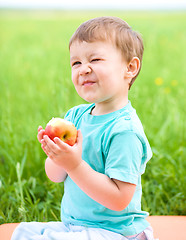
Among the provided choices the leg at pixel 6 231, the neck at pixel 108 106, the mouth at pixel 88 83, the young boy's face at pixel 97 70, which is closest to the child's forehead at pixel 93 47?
the young boy's face at pixel 97 70

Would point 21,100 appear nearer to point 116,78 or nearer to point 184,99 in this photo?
point 184,99

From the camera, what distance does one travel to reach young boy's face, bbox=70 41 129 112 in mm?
1333

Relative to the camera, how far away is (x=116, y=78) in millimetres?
1363

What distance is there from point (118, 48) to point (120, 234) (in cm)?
68

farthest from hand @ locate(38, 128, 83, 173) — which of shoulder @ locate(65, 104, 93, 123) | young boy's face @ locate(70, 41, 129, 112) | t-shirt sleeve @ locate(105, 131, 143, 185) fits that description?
shoulder @ locate(65, 104, 93, 123)

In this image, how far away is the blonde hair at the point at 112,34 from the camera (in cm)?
134

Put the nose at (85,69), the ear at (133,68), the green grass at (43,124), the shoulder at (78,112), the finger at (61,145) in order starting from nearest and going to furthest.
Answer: the finger at (61,145)
the nose at (85,69)
the ear at (133,68)
the shoulder at (78,112)
the green grass at (43,124)

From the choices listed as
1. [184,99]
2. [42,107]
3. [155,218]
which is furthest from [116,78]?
[184,99]

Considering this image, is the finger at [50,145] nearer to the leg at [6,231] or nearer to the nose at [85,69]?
the nose at [85,69]

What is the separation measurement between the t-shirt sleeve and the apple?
5.5 inches

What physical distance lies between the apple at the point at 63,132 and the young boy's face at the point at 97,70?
0.48 feet

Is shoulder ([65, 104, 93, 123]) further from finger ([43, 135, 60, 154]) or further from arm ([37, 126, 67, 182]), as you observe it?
finger ([43, 135, 60, 154])

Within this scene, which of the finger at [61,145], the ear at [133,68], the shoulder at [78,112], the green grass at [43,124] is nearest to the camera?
the finger at [61,145]

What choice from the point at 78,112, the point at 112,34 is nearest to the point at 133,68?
the point at 112,34
